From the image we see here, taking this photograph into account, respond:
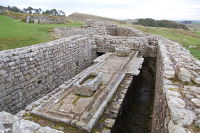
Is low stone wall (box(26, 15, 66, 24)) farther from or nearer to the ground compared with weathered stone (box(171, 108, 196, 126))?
farther from the ground

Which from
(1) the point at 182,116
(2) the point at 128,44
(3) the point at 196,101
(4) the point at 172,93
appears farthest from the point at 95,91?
(2) the point at 128,44

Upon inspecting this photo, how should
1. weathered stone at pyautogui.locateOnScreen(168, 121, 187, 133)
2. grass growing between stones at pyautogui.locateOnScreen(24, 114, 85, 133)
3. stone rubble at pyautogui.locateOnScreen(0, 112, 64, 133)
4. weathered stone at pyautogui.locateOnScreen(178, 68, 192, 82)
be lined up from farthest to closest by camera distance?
1. grass growing between stones at pyautogui.locateOnScreen(24, 114, 85, 133)
2. weathered stone at pyautogui.locateOnScreen(178, 68, 192, 82)
3. stone rubble at pyautogui.locateOnScreen(0, 112, 64, 133)
4. weathered stone at pyautogui.locateOnScreen(168, 121, 187, 133)

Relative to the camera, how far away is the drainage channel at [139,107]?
667 cm

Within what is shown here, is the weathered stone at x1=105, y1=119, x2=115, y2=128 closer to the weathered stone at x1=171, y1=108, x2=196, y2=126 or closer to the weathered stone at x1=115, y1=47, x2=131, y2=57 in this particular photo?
the weathered stone at x1=171, y1=108, x2=196, y2=126

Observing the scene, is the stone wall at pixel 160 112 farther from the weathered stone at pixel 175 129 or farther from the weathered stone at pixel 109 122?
the weathered stone at pixel 109 122

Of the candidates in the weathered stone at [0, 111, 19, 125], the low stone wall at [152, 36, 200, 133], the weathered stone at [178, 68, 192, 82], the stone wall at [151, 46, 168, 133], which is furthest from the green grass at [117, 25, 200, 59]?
the weathered stone at [0, 111, 19, 125]

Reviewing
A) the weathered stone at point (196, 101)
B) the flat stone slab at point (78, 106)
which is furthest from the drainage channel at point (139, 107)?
the weathered stone at point (196, 101)

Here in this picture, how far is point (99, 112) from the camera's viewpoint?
15.4 feet

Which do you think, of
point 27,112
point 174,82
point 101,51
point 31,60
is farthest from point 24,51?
point 101,51

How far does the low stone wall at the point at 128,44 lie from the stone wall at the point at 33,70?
102 inches

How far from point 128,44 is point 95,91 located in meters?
6.84

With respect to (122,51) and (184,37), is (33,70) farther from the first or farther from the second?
(184,37)

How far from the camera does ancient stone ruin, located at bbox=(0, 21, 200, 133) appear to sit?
303 centimetres

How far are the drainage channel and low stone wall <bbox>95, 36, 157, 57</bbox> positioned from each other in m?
0.63
